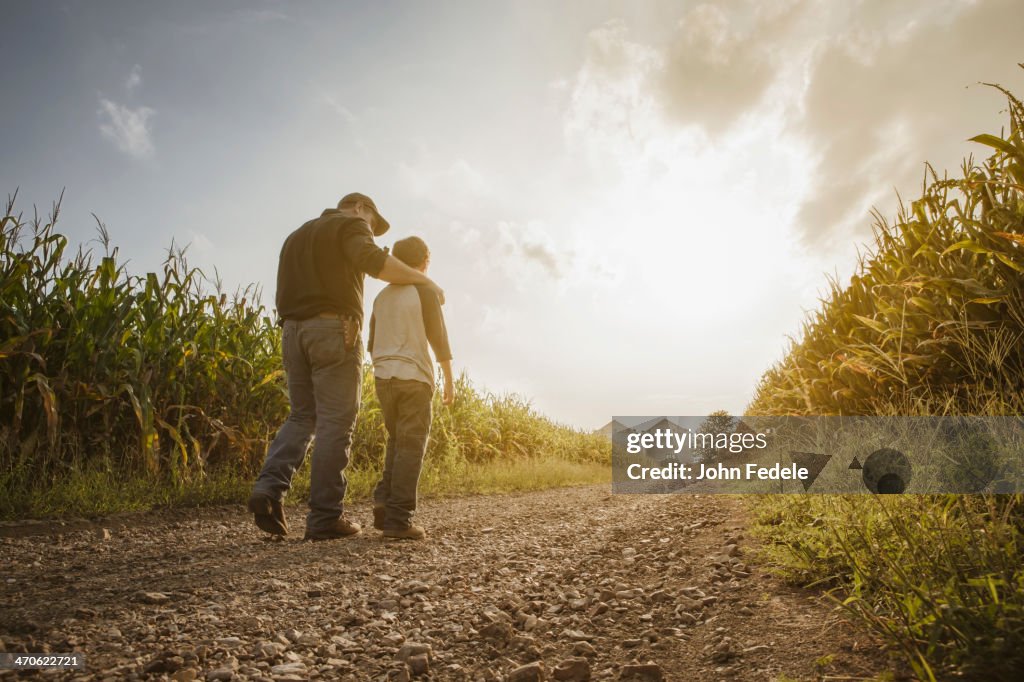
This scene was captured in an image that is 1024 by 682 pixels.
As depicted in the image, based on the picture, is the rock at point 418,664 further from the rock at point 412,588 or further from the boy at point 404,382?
the boy at point 404,382

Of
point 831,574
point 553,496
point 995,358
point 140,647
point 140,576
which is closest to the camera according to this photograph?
point 140,647

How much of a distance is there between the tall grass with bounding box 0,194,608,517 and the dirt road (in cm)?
86

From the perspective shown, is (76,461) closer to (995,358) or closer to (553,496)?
(553,496)

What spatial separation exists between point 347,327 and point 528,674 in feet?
9.71

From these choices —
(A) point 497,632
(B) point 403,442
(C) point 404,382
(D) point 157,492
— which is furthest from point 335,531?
(A) point 497,632

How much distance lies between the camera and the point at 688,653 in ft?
7.13

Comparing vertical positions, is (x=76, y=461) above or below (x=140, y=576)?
above

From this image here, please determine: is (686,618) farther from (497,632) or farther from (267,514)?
(267,514)

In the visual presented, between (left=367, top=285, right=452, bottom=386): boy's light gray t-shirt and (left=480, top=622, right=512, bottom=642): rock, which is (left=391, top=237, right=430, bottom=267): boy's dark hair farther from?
(left=480, top=622, right=512, bottom=642): rock

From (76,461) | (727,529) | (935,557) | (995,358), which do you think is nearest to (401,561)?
(727,529)

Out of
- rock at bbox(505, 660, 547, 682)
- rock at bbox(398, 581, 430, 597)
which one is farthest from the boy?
rock at bbox(505, 660, 547, 682)

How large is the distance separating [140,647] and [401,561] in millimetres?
1643

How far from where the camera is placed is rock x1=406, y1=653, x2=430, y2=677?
2.09m

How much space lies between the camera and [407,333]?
4.59 meters
